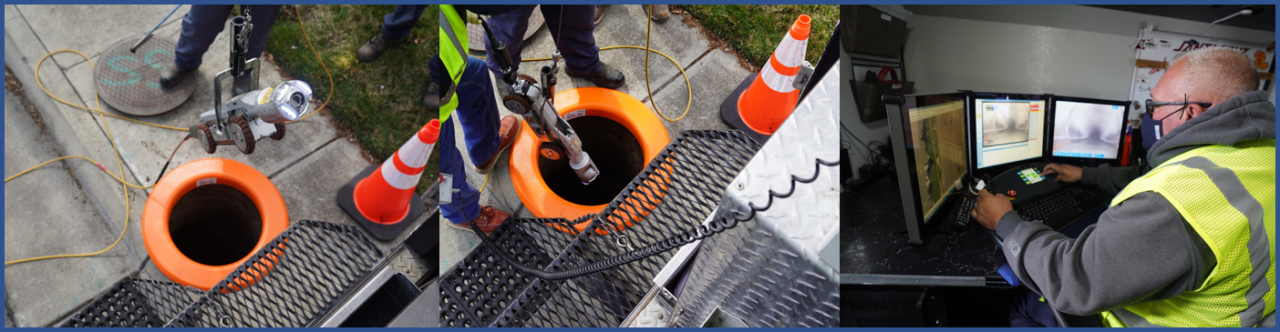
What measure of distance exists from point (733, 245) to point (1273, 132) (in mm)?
1626

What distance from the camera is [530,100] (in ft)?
4.27

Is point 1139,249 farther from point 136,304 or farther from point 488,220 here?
point 136,304

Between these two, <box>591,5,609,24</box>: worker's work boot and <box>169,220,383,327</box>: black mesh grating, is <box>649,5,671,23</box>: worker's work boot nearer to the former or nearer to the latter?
<box>591,5,609,24</box>: worker's work boot

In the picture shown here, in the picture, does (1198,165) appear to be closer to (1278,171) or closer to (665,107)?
(1278,171)

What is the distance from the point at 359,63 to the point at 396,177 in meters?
0.30

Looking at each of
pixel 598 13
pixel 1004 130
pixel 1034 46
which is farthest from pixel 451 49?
pixel 1034 46

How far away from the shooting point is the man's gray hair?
1.58m

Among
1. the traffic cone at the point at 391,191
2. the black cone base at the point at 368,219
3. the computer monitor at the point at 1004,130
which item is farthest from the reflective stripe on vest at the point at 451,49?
the computer monitor at the point at 1004,130

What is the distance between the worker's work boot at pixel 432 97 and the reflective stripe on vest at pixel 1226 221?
1.93 m

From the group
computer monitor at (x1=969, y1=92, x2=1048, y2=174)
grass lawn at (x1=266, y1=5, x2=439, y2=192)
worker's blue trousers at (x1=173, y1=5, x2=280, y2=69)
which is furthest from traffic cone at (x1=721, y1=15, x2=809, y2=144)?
worker's blue trousers at (x1=173, y1=5, x2=280, y2=69)

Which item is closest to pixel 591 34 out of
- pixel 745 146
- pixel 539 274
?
pixel 745 146

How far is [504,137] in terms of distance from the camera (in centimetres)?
148

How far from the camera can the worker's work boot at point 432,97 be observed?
130cm

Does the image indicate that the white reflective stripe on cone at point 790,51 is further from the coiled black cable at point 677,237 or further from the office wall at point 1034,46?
the office wall at point 1034,46
